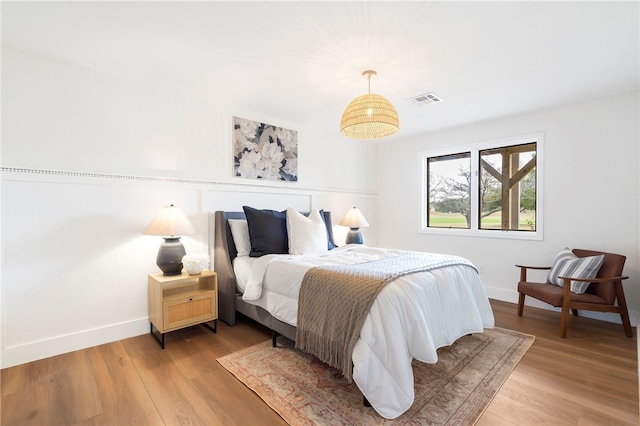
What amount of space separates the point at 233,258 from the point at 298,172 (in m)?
1.56

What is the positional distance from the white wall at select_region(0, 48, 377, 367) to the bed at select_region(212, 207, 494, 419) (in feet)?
1.94

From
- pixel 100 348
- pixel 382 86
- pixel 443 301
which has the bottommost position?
pixel 100 348

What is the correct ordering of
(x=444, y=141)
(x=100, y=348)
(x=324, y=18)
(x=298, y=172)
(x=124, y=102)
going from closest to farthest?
(x=324, y=18) → (x=100, y=348) → (x=124, y=102) → (x=298, y=172) → (x=444, y=141)

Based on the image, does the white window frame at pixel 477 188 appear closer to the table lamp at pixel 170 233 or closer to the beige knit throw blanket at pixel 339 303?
the beige knit throw blanket at pixel 339 303

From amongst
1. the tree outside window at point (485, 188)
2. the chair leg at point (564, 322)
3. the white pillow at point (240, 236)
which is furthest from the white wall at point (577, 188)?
the white pillow at point (240, 236)

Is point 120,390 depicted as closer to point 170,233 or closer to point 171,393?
point 171,393

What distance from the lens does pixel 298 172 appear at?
4109 millimetres

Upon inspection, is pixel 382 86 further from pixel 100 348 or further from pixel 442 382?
pixel 100 348

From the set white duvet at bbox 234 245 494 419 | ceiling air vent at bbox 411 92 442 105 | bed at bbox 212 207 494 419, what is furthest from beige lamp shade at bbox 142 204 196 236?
ceiling air vent at bbox 411 92 442 105

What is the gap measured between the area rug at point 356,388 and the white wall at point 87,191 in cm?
130

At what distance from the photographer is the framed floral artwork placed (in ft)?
11.5

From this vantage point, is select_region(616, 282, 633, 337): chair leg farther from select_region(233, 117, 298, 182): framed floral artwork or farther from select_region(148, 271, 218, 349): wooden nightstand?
select_region(148, 271, 218, 349): wooden nightstand

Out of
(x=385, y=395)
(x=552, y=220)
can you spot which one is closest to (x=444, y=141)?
(x=552, y=220)

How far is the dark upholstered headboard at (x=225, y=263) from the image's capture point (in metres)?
2.96
